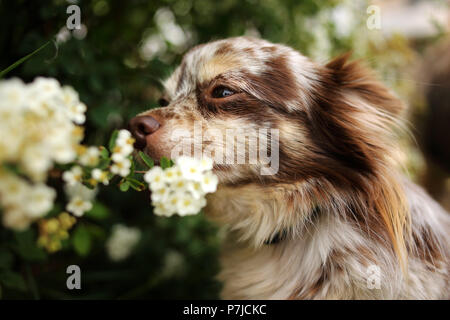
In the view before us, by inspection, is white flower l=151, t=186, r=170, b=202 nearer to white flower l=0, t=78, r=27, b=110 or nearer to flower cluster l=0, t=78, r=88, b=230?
flower cluster l=0, t=78, r=88, b=230

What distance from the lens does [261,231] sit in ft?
5.90

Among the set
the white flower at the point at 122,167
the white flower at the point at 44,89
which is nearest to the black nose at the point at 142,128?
the white flower at the point at 122,167

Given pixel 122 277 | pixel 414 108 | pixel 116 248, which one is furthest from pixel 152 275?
pixel 414 108

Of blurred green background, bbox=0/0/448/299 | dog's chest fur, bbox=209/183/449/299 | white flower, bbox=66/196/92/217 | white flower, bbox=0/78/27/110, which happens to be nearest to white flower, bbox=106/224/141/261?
blurred green background, bbox=0/0/448/299

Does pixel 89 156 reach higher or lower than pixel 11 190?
higher

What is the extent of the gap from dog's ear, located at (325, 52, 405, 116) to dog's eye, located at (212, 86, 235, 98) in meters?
0.59

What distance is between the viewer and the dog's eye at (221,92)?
1683 mm

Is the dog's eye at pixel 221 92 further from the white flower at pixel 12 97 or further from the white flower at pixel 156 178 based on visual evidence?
the white flower at pixel 12 97

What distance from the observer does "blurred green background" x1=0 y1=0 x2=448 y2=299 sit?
2041 mm

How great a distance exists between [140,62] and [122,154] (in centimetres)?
194

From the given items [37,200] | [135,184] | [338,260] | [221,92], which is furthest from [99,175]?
[338,260]

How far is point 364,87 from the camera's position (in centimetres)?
187

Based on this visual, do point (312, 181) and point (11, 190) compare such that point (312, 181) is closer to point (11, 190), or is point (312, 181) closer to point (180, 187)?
point (180, 187)

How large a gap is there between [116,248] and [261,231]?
3.53 feet
